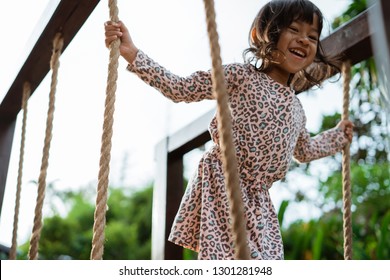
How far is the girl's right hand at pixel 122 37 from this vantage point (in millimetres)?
806

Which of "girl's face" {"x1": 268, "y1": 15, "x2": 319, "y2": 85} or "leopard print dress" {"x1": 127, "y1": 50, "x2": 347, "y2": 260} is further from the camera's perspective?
"girl's face" {"x1": 268, "y1": 15, "x2": 319, "y2": 85}

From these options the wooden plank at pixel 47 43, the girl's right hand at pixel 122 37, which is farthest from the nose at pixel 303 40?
the wooden plank at pixel 47 43

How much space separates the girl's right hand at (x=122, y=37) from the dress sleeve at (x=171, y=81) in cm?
1

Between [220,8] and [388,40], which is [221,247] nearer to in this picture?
[388,40]

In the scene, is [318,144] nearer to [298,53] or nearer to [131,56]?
[298,53]

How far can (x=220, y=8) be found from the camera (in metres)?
1.75

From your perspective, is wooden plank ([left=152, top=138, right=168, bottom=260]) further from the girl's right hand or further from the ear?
the girl's right hand

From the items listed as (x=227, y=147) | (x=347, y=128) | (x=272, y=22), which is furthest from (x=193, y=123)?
(x=227, y=147)

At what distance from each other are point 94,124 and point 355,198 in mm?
4978

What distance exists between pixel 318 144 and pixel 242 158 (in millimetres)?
320

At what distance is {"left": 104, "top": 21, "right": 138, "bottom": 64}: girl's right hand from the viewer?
2.64 ft

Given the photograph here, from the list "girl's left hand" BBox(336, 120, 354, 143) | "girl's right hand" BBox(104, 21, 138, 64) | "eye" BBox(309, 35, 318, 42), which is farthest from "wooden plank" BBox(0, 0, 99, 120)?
"girl's left hand" BBox(336, 120, 354, 143)

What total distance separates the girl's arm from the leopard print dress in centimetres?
13
